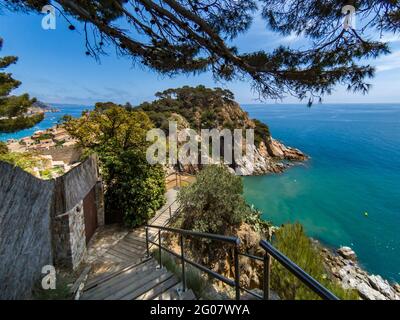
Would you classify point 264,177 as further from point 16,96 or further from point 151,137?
point 16,96

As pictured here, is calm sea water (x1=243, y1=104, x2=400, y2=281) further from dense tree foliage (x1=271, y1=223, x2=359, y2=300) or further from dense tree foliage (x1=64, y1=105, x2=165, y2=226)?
dense tree foliage (x1=64, y1=105, x2=165, y2=226)

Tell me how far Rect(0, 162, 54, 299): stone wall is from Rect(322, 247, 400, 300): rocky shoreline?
10.5 meters

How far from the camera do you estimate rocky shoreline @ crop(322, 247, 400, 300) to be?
872cm

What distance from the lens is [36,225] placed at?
395 centimetres

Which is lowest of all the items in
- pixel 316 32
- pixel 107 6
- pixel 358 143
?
pixel 358 143

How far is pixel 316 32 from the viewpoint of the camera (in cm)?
369

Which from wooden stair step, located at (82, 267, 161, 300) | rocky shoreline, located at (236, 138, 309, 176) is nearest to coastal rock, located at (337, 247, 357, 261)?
wooden stair step, located at (82, 267, 161, 300)

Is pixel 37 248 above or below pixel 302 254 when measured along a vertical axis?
above

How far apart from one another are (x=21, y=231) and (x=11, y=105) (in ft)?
8.25

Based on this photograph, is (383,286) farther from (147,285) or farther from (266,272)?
(266,272)

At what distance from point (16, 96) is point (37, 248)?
10.2 feet

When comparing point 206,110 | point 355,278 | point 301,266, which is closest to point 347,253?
point 355,278

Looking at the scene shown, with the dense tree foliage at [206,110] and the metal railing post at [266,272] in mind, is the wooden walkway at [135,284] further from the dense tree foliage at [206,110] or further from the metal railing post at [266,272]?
the dense tree foliage at [206,110]
